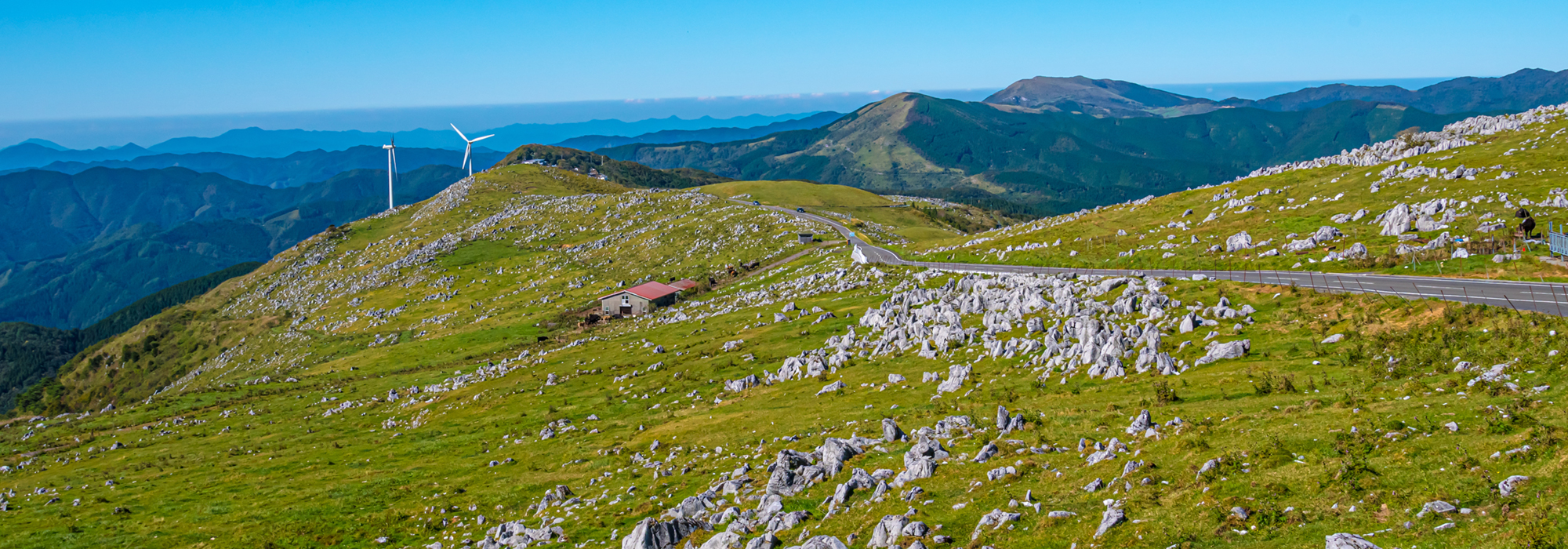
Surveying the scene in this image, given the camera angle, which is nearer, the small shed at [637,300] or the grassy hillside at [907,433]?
the grassy hillside at [907,433]

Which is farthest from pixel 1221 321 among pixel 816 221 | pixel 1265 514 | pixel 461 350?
pixel 816 221

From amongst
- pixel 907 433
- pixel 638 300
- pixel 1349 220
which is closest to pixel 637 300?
pixel 638 300

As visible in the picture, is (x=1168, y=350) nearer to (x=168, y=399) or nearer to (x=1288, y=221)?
(x=1288, y=221)

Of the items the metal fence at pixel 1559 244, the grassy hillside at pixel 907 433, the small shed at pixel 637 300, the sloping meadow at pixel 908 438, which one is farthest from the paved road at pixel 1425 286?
the small shed at pixel 637 300

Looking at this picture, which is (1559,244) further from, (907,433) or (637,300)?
(637,300)

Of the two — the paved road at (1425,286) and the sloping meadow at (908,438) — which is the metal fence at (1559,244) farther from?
the sloping meadow at (908,438)

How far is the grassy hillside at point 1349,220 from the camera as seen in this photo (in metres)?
66.5

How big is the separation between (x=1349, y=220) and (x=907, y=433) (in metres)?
63.1

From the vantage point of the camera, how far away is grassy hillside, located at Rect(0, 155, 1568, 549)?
28.5 m

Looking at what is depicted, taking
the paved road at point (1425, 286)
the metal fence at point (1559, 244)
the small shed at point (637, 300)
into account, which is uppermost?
the metal fence at point (1559, 244)

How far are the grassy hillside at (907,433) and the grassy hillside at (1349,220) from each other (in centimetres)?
1566

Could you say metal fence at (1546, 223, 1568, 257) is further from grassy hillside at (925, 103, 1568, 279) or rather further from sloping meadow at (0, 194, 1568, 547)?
sloping meadow at (0, 194, 1568, 547)

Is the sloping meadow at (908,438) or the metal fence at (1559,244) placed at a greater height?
the metal fence at (1559,244)

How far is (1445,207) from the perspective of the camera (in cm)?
7662
